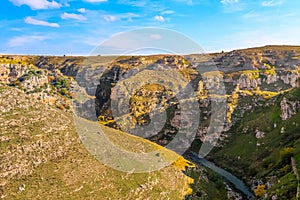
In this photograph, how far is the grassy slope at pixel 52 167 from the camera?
72375 millimetres

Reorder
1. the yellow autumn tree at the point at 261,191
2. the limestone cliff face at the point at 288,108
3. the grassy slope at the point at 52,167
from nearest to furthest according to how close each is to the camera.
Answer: the grassy slope at the point at 52,167 → the yellow autumn tree at the point at 261,191 → the limestone cliff face at the point at 288,108

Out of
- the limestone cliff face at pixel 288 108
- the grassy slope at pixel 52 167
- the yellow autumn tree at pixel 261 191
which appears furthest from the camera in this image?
the limestone cliff face at pixel 288 108

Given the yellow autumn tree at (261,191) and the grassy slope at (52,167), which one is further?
the yellow autumn tree at (261,191)

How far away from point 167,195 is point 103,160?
2263 cm

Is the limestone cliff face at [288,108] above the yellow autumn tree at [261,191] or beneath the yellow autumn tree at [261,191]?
above

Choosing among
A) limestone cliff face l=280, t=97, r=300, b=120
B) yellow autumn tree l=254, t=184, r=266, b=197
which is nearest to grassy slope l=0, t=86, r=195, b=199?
yellow autumn tree l=254, t=184, r=266, b=197

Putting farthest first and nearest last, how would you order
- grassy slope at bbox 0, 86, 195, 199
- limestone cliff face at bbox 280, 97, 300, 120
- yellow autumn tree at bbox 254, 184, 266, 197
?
limestone cliff face at bbox 280, 97, 300, 120 < yellow autumn tree at bbox 254, 184, 266, 197 < grassy slope at bbox 0, 86, 195, 199

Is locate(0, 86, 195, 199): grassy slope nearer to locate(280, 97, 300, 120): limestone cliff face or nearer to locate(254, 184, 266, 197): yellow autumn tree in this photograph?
locate(254, 184, 266, 197): yellow autumn tree

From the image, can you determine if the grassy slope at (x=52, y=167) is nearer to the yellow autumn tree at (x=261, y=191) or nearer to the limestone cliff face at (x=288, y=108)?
the yellow autumn tree at (x=261, y=191)

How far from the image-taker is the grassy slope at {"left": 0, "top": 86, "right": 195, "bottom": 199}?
72375 millimetres

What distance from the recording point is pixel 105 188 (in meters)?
84.1

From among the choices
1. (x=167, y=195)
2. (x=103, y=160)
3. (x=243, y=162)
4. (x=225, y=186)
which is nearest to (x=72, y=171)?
(x=103, y=160)

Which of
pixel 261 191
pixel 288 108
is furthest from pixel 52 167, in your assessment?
pixel 288 108

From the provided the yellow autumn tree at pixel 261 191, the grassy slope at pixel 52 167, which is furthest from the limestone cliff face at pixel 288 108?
the grassy slope at pixel 52 167
